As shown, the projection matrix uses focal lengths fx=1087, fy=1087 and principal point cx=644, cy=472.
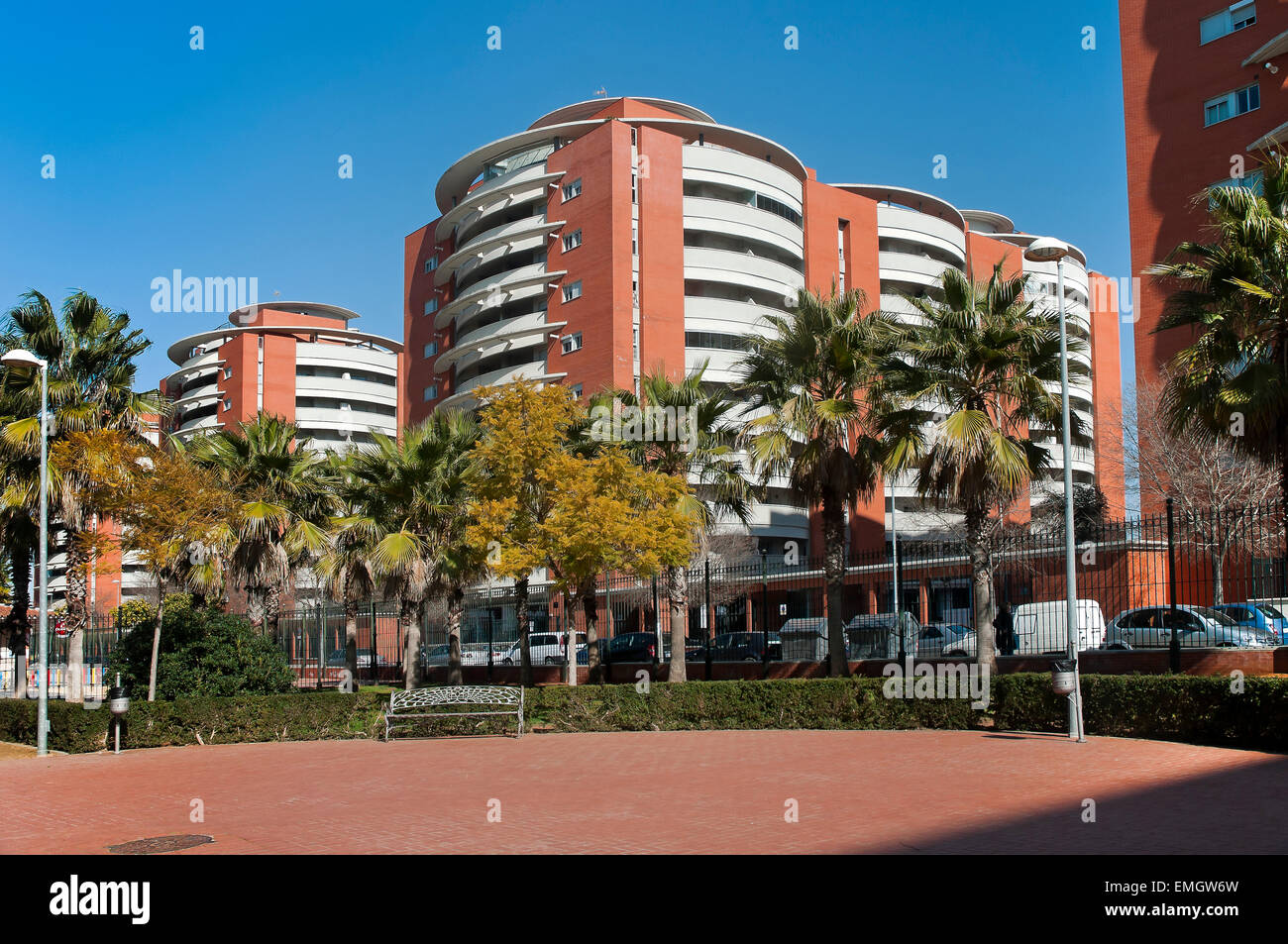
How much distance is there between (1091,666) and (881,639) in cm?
586

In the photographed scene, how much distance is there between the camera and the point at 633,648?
35125 millimetres

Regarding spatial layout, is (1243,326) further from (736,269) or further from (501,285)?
(501,285)

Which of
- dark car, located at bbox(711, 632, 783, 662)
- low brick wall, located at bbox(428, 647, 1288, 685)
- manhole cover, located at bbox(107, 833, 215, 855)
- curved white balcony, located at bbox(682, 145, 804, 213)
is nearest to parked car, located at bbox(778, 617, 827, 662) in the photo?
low brick wall, located at bbox(428, 647, 1288, 685)

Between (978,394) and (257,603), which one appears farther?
(257,603)

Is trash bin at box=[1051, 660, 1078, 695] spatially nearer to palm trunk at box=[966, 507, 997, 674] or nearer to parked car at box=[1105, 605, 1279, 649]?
palm trunk at box=[966, 507, 997, 674]

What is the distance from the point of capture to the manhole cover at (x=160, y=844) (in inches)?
365

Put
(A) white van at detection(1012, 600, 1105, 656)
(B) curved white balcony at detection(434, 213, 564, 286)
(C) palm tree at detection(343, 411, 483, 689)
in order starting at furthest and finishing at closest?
(B) curved white balcony at detection(434, 213, 564, 286) → (C) palm tree at detection(343, 411, 483, 689) → (A) white van at detection(1012, 600, 1105, 656)

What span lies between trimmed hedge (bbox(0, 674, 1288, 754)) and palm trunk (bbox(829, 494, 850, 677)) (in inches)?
72.0

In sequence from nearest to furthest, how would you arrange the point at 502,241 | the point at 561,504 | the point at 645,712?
the point at 645,712 → the point at 561,504 → the point at 502,241

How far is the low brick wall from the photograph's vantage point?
17375 millimetres

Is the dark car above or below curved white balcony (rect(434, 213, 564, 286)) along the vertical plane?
below

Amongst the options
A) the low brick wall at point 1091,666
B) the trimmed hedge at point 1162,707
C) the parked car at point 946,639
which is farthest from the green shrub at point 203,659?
the parked car at point 946,639

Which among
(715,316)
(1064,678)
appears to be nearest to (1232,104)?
(715,316)
